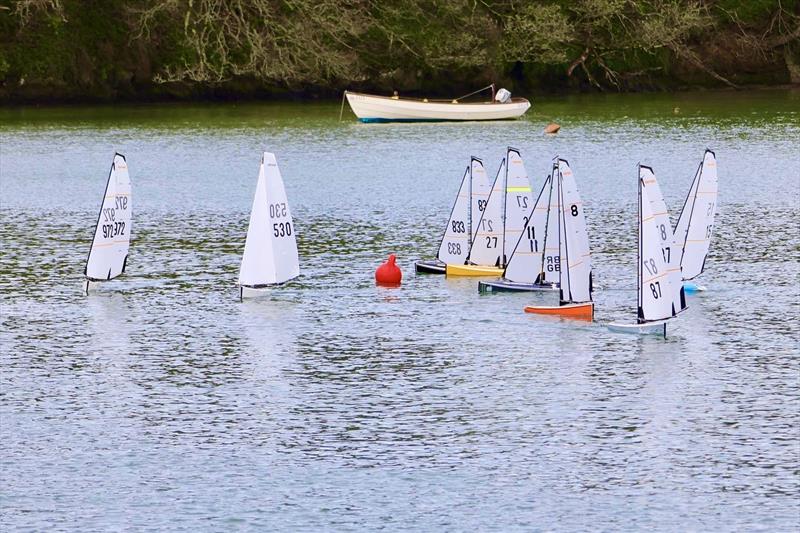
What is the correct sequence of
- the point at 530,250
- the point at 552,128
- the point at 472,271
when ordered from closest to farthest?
the point at 530,250
the point at 472,271
the point at 552,128

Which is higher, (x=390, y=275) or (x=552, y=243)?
(x=552, y=243)

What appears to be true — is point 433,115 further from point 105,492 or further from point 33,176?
point 105,492

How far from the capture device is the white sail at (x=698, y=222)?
2678cm

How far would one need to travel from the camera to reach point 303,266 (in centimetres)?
3036

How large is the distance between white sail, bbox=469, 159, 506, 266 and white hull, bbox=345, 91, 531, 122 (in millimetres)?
39454

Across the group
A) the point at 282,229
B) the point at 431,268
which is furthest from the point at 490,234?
the point at 282,229

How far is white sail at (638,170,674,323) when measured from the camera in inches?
858

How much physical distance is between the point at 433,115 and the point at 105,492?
54.3 m

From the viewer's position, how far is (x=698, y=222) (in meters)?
26.9

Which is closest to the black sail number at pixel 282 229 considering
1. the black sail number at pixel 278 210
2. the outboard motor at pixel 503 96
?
the black sail number at pixel 278 210

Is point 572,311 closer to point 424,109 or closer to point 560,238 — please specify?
point 560,238

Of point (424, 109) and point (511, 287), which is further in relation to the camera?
point (424, 109)

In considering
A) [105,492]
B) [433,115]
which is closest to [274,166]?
[105,492]

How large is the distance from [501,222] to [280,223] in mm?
4157
